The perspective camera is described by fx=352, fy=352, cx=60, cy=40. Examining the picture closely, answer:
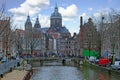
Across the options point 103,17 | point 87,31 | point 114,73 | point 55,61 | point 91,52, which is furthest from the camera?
point 55,61

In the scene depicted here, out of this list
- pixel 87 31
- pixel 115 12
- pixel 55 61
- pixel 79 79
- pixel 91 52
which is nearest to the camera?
pixel 79 79

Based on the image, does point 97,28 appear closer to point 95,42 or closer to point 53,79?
point 95,42

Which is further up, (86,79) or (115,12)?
(115,12)

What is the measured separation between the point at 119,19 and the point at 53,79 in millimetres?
15666

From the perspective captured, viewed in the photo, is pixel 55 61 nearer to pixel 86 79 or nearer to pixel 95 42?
pixel 95 42

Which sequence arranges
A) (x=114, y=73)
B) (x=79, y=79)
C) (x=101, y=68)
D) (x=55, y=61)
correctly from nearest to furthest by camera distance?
(x=79, y=79), (x=114, y=73), (x=101, y=68), (x=55, y=61)

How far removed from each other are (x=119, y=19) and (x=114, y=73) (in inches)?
360

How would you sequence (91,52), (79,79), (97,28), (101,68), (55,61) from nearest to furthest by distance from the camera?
(79,79) → (101,68) → (97,28) → (91,52) → (55,61)

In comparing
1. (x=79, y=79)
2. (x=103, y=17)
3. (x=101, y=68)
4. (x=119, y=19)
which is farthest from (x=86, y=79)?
(x=103, y=17)

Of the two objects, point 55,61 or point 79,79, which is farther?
point 55,61

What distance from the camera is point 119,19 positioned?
57469 mm

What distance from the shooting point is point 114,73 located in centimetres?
5444

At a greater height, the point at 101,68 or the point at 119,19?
the point at 119,19

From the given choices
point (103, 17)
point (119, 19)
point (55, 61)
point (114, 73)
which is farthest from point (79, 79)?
point (55, 61)
